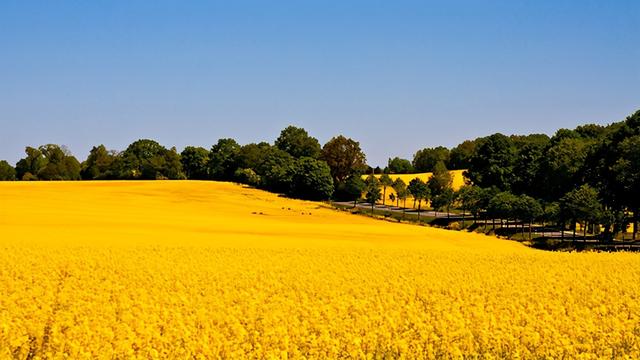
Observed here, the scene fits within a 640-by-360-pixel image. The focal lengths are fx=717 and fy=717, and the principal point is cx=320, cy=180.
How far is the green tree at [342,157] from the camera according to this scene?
139 metres

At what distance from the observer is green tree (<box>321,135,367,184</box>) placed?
457 feet

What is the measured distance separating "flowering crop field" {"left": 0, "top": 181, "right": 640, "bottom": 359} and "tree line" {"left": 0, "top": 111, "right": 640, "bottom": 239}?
35292 mm

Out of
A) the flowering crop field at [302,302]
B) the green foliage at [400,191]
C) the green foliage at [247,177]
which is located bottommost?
the flowering crop field at [302,302]

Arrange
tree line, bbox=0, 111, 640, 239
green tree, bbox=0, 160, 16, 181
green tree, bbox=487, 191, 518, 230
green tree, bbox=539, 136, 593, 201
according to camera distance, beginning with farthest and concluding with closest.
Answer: green tree, bbox=0, 160, 16, 181 → green tree, bbox=539, 136, 593, 201 → green tree, bbox=487, 191, 518, 230 → tree line, bbox=0, 111, 640, 239

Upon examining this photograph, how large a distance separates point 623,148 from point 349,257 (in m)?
44.5

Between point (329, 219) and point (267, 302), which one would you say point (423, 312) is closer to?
point (267, 302)

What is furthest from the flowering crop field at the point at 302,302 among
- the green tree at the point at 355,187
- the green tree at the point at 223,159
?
the green tree at the point at 223,159

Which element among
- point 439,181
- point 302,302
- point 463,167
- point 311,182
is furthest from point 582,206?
point 463,167

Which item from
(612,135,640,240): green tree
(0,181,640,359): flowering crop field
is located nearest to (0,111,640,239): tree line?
(612,135,640,240): green tree

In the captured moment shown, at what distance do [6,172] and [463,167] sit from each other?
113 m

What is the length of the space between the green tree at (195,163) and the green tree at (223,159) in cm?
205

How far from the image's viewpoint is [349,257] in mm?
33875

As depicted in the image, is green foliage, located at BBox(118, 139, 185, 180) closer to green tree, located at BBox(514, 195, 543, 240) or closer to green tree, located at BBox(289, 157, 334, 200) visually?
green tree, located at BBox(289, 157, 334, 200)

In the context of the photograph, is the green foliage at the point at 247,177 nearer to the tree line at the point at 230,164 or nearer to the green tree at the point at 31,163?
the tree line at the point at 230,164
